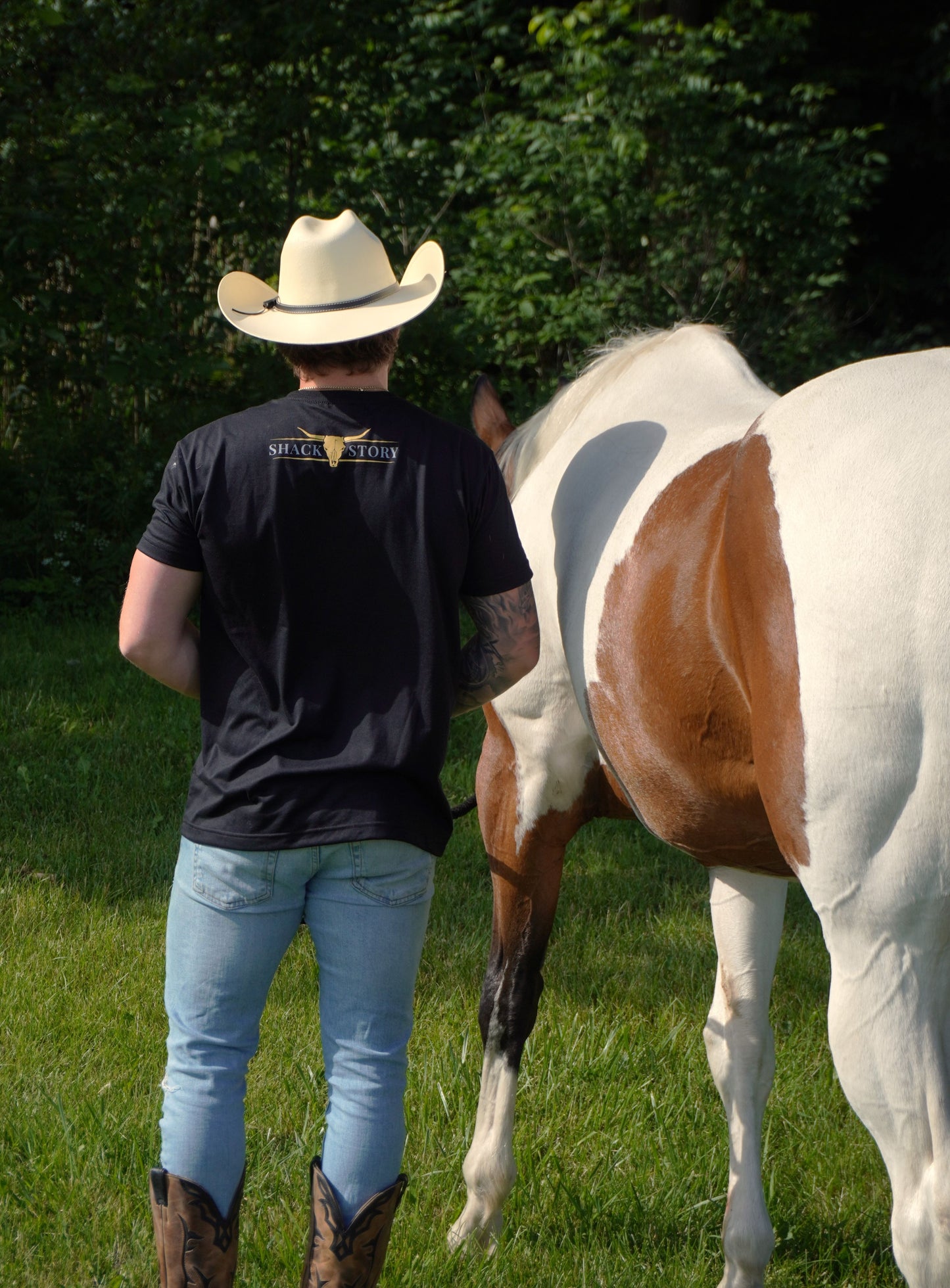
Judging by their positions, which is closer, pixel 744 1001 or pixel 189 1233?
pixel 189 1233

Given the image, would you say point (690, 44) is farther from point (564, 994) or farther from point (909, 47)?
point (564, 994)

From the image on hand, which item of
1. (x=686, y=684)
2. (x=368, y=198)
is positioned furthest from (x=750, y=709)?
(x=368, y=198)

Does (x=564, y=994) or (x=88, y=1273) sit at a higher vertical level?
(x=88, y=1273)

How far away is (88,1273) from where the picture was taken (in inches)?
95.6

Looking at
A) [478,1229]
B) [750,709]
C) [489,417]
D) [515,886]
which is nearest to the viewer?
[750,709]

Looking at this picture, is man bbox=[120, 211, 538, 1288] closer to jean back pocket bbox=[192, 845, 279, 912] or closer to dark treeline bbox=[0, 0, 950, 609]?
jean back pocket bbox=[192, 845, 279, 912]

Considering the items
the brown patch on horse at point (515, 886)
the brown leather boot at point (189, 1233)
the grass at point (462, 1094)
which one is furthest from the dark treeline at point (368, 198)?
the brown leather boot at point (189, 1233)

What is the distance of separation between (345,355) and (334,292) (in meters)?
0.14

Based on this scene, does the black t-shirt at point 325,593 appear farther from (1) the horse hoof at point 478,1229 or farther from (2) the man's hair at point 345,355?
(1) the horse hoof at point 478,1229

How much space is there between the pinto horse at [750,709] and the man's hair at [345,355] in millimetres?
624

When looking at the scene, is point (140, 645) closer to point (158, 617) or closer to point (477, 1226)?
point (158, 617)

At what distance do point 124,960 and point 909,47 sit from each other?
461 inches

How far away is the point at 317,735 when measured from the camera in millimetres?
1901

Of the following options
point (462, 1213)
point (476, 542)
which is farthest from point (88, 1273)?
point (476, 542)
